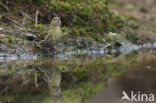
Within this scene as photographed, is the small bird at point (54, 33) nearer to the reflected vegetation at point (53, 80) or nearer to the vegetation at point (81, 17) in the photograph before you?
the reflected vegetation at point (53, 80)

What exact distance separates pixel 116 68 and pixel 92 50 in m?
2.73

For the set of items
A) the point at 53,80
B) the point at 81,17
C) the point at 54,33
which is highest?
the point at 81,17

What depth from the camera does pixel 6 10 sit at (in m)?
7.79

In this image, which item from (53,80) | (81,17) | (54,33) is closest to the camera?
(53,80)

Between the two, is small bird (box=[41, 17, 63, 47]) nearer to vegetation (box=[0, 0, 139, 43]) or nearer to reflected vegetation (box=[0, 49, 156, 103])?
reflected vegetation (box=[0, 49, 156, 103])

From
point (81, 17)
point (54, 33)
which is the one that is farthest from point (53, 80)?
point (81, 17)

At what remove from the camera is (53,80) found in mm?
4367

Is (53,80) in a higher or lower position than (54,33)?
lower

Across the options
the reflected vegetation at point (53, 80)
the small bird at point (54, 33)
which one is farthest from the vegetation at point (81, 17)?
the reflected vegetation at point (53, 80)

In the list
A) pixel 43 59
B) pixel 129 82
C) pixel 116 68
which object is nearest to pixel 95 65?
pixel 116 68

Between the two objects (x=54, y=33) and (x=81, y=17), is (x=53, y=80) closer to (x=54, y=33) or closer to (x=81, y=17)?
(x=54, y=33)

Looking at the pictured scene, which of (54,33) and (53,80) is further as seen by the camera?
(54,33)

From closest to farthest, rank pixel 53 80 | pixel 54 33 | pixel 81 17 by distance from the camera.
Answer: pixel 53 80 → pixel 54 33 → pixel 81 17

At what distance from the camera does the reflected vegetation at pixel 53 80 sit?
3.43 metres
